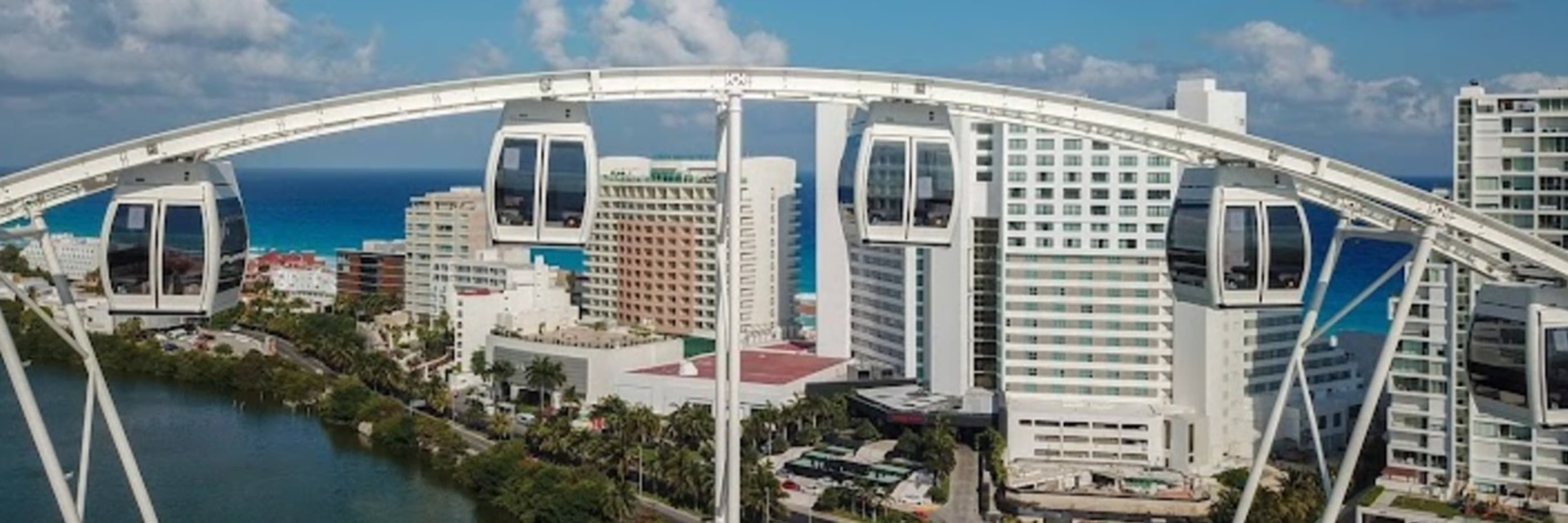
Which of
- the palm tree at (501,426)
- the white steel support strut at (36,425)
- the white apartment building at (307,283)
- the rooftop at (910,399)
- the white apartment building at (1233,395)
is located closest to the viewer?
the white steel support strut at (36,425)

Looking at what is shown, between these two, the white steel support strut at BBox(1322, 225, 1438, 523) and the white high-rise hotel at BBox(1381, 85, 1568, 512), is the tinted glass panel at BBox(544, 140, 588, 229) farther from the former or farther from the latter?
the white high-rise hotel at BBox(1381, 85, 1568, 512)

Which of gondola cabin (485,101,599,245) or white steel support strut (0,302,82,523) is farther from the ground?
gondola cabin (485,101,599,245)

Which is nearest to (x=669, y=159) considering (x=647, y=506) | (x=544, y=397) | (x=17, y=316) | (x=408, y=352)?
(x=408, y=352)

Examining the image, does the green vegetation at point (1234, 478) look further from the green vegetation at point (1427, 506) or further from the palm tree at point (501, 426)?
the palm tree at point (501, 426)

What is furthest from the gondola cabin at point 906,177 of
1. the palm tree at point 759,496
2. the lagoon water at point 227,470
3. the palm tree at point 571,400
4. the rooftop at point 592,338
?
the rooftop at point 592,338

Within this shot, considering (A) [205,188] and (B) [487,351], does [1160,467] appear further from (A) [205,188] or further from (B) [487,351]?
(A) [205,188]

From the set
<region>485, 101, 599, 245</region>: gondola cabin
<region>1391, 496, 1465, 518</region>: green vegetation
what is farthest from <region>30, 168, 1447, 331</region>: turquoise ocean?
<region>1391, 496, 1465, 518</region>: green vegetation

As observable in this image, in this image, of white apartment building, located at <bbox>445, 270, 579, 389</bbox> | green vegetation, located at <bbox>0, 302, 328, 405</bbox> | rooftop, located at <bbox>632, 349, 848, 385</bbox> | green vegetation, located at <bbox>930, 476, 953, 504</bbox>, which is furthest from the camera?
white apartment building, located at <bbox>445, 270, 579, 389</bbox>

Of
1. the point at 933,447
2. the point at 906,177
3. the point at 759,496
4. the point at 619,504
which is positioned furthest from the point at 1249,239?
the point at 933,447
